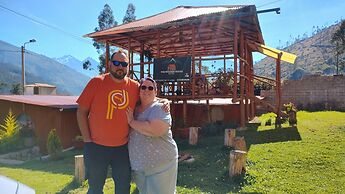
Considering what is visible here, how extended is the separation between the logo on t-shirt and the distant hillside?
5185 centimetres

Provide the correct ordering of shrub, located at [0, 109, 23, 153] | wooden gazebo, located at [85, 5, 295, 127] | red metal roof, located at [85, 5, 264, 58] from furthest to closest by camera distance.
→ shrub, located at [0, 109, 23, 153] → wooden gazebo, located at [85, 5, 295, 127] → red metal roof, located at [85, 5, 264, 58]

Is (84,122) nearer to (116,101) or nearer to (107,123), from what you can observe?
(107,123)

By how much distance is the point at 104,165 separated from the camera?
317 centimetres

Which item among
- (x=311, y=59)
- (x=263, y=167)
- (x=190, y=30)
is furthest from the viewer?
(x=311, y=59)

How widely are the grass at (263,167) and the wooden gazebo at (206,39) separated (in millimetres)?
1764

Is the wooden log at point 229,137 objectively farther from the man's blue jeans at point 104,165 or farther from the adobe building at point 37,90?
the adobe building at point 37,90

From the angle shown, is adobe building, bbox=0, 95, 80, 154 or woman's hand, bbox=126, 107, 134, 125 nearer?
woman's hand, bbox=126, 107, 134, 125

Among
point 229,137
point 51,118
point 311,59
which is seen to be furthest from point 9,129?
point 311,59

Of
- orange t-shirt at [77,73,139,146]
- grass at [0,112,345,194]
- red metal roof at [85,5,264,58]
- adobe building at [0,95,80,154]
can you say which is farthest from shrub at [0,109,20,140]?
orange t-shirt at [77,73,139,146]

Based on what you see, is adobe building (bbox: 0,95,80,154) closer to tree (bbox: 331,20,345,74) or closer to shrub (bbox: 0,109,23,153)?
shrub (bbox: 0,109,23,153)

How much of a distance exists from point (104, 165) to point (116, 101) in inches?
26.2

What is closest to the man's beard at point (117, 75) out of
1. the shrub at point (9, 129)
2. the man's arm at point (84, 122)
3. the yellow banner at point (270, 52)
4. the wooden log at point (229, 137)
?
the man's arm at point (84, 122)

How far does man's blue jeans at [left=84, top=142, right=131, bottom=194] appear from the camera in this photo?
313 cm

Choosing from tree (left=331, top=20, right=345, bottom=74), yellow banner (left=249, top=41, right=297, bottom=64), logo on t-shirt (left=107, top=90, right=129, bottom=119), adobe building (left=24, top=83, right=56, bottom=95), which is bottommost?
logo on t-shirt (left=107, top=90, right=129, bottom=119)
